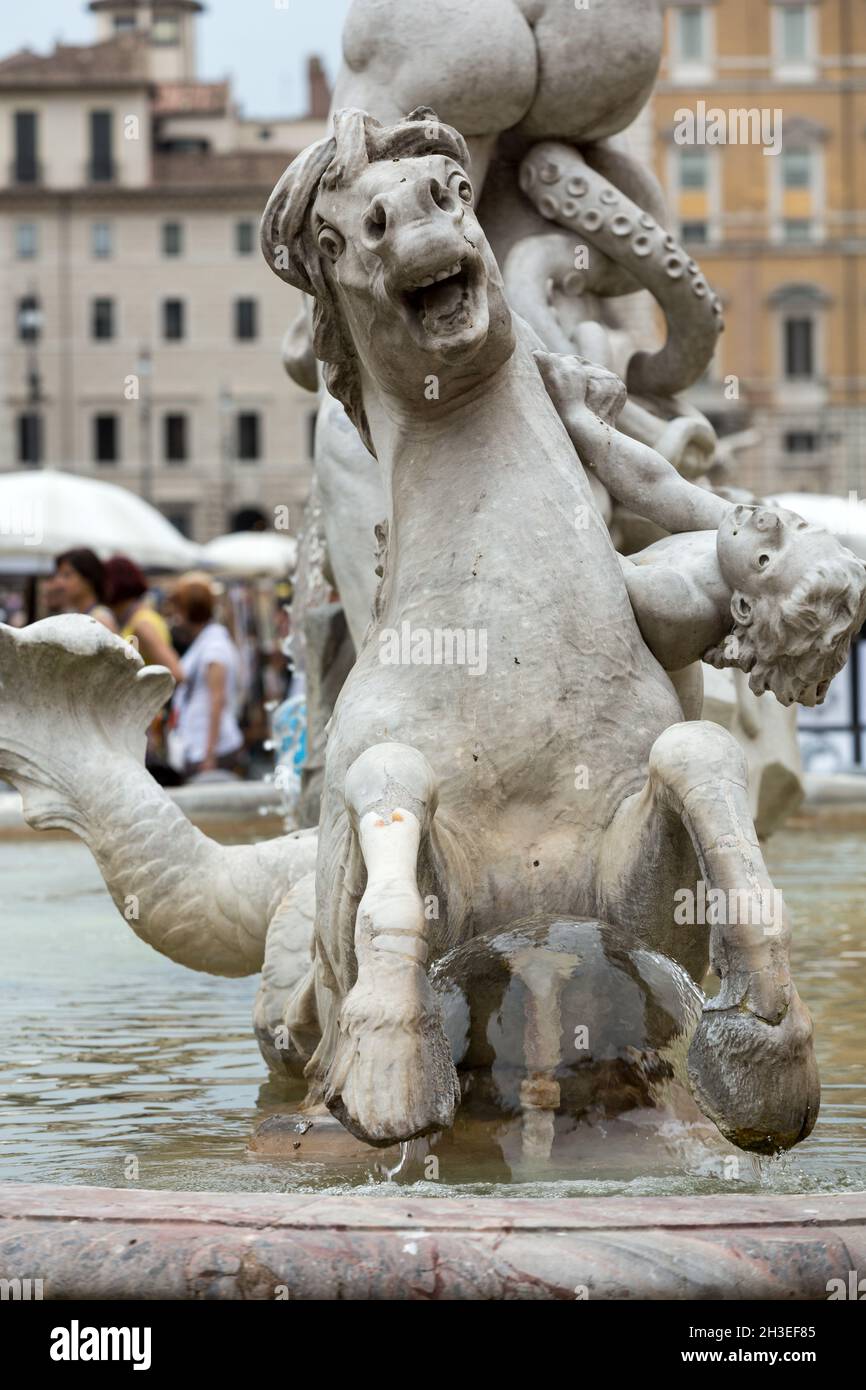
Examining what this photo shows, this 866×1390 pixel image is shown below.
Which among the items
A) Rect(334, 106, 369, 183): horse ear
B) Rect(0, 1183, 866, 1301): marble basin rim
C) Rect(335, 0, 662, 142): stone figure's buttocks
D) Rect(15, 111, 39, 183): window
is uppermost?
Rect(15, 111, 39, 183): window

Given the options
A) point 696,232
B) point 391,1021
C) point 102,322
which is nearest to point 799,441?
point 696,232

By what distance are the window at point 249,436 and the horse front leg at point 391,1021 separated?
74.0m

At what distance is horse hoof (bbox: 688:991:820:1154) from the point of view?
3086 mm

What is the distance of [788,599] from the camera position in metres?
3.49

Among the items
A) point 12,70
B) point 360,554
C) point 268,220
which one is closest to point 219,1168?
point 268,220

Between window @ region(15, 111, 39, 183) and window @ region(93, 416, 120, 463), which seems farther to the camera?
window @ region(15, 111, 39, 183)

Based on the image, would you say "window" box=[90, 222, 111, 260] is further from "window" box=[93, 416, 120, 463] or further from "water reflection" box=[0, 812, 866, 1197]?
"water reflection" box=[0, 812, 866, 1197]

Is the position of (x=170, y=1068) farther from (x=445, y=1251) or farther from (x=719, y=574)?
(x=445, y=1251)

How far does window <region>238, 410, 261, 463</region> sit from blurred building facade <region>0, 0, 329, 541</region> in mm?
42

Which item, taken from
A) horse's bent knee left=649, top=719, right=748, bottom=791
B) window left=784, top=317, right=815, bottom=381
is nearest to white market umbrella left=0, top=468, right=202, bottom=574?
horse's bent knee left=649, top=719, right=748, bottom=791

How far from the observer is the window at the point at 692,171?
230ft

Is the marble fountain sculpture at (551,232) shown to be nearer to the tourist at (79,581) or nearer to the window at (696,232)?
the tourist at (79,581)
